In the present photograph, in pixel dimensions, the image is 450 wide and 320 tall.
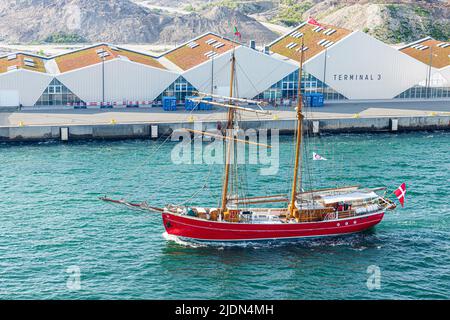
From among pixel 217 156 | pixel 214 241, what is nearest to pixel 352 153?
pixel 217 156

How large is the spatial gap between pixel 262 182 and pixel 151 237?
53.4ft

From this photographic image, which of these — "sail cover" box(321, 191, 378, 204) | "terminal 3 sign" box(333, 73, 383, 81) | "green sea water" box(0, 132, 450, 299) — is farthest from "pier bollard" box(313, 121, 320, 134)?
"sail cover" box(321, 191, 378, 204)

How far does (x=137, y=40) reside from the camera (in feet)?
516

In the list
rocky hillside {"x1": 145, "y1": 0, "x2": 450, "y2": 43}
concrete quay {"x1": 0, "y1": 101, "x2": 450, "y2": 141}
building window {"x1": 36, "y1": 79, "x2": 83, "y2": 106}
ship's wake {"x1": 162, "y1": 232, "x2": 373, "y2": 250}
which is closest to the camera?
ship's wake {"x1": 162, "y1": 232, "x2": 373, "y2": 250}

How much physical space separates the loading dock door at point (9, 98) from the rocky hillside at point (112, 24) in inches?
2767

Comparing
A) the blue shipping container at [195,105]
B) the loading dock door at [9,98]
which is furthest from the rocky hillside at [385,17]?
the loading dock door at [9,98]

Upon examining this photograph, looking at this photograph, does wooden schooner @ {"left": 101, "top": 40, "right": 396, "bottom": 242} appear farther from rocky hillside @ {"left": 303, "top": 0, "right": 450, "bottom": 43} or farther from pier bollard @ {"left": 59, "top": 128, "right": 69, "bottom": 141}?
rocky hillside @ {"left": 303, "top": 0, "right": 450, "bottom": 43}

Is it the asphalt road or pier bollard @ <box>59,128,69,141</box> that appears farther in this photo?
the asphalt road

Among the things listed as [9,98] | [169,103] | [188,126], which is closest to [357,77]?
[169,103]

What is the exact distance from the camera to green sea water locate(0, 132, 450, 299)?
43.2 metres

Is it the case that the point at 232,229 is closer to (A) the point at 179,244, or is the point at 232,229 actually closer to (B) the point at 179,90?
(A) the point at 179,244

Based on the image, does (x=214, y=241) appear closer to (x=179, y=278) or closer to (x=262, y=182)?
(x=179, y=278)

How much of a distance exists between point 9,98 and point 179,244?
4596 centimetres

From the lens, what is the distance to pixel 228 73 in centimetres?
9181
